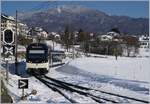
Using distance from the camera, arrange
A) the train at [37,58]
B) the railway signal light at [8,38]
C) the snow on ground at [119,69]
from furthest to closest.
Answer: the snow on ground at [119,69] < the train at [37,58] < the railway signal light at [8,38]

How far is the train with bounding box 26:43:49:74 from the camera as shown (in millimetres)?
39656

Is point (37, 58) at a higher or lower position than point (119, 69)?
higher

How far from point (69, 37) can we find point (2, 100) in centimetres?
11571

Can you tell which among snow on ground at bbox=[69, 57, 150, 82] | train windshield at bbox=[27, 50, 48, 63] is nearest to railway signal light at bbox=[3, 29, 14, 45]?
snow on ground at bbox=[69, 57, 150, 82]

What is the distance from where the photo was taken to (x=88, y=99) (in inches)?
827

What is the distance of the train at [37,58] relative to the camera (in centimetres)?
3966

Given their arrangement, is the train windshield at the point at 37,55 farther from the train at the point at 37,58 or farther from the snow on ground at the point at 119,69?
the snow on ground at the point at 119,69

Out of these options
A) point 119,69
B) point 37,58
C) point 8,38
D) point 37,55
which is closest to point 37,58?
point 37,58

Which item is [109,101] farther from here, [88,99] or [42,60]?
[42,60]

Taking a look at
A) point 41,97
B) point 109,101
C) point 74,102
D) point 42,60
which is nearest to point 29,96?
point 41,97

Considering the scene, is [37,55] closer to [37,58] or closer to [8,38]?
[37,58]

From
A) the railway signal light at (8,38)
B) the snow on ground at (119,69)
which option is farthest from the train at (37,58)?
the railway signal light at (8,38)

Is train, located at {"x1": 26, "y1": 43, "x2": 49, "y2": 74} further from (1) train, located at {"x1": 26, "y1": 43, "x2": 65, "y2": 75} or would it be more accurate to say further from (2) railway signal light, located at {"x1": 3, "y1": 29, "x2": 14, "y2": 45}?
(2) railway signal light, located at {"x1": 3, "y1": 29, "x2": 14, "y2": 45}

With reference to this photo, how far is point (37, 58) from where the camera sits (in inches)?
1560
